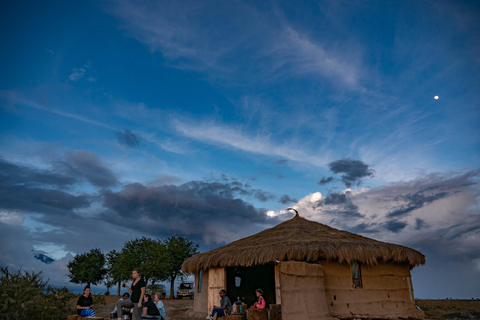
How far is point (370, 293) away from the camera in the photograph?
11438mm

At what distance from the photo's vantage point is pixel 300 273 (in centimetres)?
948

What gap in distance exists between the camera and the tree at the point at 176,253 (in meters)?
33.0

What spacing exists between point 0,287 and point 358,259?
11139 millimetres

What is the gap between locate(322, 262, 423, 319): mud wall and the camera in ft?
36.2

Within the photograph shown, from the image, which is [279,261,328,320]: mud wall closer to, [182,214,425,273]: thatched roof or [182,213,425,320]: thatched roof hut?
[182,213,425,320]: thatched roof hut

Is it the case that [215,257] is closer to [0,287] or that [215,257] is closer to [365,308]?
[365,308]

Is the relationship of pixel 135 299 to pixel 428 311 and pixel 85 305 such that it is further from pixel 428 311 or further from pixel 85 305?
pixel 428 311

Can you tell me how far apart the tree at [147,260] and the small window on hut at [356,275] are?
2383 cm

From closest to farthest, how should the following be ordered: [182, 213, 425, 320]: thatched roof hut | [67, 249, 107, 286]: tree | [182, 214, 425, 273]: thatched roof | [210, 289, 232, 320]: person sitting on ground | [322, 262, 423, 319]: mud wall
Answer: [182, 213, 425, 320]: thatched roof hut
[210, 289, 232, 320]: person sitting on ground
[322, 262, 423, 319]: mud wall
[182, 214, 425, 273]: thatched roof
[67, 249, 107, 286]: tree

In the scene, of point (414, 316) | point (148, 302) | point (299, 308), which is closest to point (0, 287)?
point (148, 302)

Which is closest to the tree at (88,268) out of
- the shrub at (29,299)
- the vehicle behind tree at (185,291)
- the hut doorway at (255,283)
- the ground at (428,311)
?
the vehicle behind tree at (185,291)

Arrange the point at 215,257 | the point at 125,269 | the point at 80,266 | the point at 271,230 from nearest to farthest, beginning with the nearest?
the point at 215,257, the point at 271,230, the point at 125,269, the point at 80,266

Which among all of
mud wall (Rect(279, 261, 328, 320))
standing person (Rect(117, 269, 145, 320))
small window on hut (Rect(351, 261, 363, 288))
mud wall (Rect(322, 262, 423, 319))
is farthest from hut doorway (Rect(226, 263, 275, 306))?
standing person (Rect(117, 269, 145, 320))

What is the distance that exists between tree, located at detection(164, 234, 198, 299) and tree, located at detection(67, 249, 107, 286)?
499 inches
